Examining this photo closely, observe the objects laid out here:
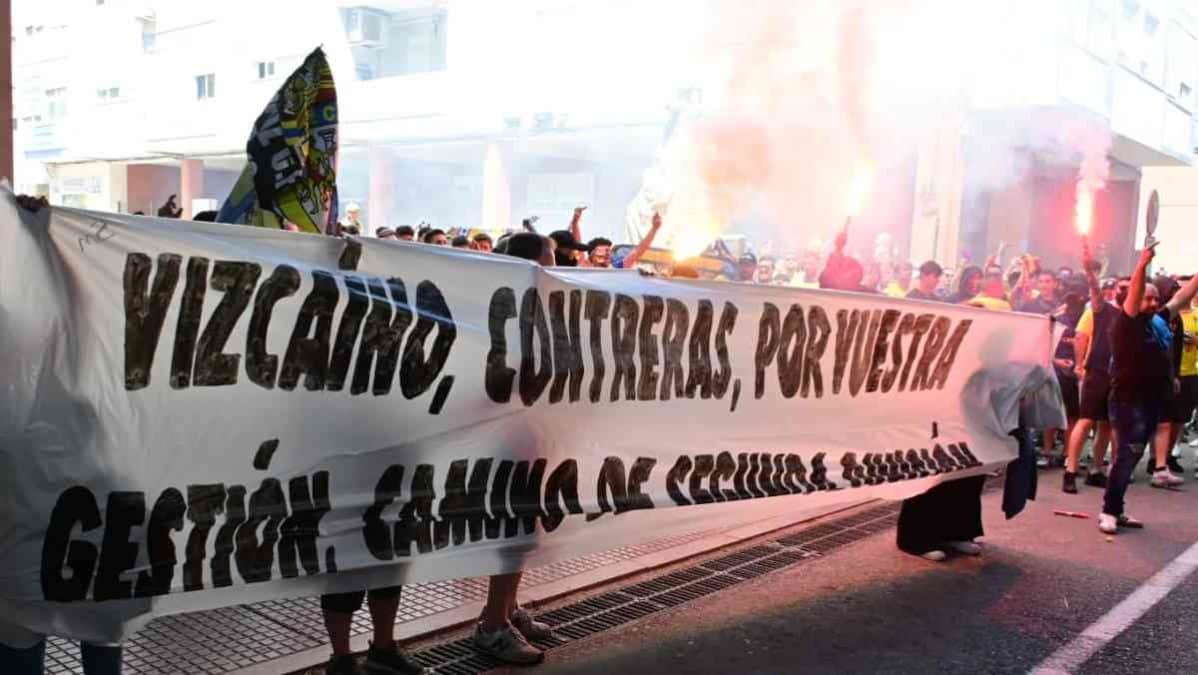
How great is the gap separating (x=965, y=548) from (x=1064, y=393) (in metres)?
3.74

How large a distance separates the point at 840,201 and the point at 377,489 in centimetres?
1533

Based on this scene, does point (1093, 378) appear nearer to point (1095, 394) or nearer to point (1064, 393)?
point (1095, 394)

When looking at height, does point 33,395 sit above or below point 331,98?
below

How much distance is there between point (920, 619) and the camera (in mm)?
4695

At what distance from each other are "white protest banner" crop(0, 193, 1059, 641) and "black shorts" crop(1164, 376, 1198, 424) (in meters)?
5.02

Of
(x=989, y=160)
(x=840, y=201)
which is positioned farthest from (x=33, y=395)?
(x=989, y=160)

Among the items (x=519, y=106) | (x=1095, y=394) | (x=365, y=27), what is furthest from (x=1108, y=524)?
(x=365, y=27)

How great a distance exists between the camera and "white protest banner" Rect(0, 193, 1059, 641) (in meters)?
2.68

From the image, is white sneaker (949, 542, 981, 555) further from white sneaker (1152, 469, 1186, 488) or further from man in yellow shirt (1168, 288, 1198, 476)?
man in yellow shirt (1168, 288, 1198, 476)

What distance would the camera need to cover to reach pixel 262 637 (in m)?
4.11

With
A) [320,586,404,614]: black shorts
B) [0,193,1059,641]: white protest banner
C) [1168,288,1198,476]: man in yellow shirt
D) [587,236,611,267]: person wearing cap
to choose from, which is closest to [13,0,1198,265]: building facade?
[587,236,611,267]: person wearing cap

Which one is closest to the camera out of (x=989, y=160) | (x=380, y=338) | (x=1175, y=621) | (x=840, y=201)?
(x=380, y=338)

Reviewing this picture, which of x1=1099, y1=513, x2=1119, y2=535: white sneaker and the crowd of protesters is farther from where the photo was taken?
x1=1099, y1=513, x2=1119, y2=535: white sneaker

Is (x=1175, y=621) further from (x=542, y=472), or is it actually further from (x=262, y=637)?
(x=262, y=637)
